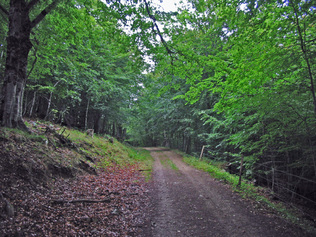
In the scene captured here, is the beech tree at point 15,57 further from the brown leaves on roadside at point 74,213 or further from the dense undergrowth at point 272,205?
the dense undergrowth at point 272,205

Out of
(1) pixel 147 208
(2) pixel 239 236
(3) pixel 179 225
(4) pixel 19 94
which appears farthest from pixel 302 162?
(4) pixel 19 94

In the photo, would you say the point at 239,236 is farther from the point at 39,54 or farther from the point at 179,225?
the point at 39,54

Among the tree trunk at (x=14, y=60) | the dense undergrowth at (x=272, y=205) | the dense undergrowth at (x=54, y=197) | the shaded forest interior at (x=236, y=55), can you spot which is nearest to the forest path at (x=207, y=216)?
the dense undergrowth at (x=272, y=205)

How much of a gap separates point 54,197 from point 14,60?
4.76m

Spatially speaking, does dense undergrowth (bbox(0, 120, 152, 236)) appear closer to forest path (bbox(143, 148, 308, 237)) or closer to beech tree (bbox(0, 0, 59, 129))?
forest path (bbox(143, 148, 308, 237))

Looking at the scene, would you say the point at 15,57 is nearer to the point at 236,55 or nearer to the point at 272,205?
the point at 236,55

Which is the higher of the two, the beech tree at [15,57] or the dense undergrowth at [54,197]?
the beech tree at [15,57]

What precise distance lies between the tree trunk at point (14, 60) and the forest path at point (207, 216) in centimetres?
568

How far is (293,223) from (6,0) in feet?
39.5

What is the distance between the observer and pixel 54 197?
4188mm

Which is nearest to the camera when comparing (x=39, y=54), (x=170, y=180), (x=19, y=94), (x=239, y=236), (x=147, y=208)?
(x=239, y=236)

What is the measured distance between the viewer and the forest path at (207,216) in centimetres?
386

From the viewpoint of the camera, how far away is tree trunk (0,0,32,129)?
558 cm

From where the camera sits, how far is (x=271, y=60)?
4.06m
